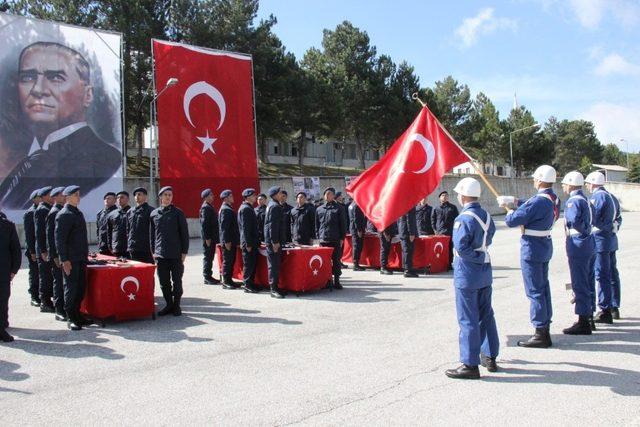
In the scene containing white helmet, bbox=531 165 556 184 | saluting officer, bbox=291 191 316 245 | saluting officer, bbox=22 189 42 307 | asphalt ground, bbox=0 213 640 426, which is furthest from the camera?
saluting officer, bbox=291 191 316 245

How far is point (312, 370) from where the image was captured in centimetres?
602

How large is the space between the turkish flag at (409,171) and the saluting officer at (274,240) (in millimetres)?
1472

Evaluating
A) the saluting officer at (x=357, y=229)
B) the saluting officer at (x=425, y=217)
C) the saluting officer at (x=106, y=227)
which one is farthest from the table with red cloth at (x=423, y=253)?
the saluting officer at (x=106, y=227)

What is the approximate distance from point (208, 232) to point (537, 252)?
730 cm

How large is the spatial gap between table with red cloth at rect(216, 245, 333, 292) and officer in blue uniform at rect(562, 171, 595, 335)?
4.56 meters

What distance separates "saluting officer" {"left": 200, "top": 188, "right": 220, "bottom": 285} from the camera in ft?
39.8

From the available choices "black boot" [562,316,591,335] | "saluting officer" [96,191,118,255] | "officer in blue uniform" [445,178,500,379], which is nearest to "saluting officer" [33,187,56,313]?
"saluting officer" [96,191,118,255]

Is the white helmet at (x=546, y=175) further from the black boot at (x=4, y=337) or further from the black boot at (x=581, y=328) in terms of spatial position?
the black boot at (x=4, y=337)

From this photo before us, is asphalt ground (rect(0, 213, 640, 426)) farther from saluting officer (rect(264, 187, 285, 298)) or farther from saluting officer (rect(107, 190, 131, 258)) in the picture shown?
saluting officer (rect(107, 190, 131, 258))

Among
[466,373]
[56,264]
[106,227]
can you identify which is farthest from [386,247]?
[466,373]

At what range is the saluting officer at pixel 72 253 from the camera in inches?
312

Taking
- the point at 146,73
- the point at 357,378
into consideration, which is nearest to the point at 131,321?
the point at 357,378

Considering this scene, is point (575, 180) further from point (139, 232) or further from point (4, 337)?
point (4, 337)

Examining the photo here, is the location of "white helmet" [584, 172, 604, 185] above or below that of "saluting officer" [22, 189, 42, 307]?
above
